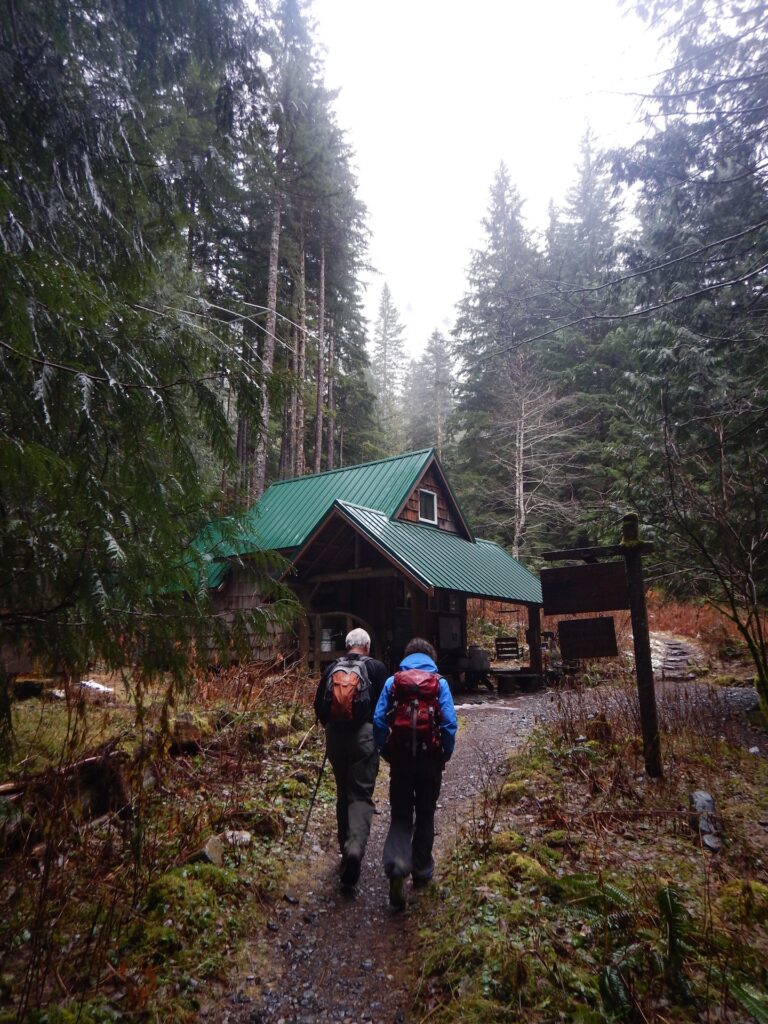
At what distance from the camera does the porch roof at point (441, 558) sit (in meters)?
11.9

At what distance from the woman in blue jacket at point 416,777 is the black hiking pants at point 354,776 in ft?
0.83

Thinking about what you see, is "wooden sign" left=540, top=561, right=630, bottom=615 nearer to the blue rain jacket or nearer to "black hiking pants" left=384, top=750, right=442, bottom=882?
the blue rain jacket

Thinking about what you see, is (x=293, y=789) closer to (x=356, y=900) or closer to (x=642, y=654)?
(x=356, y=900)

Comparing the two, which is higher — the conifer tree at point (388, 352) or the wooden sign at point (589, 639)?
the conifer tree at point (388, 352)

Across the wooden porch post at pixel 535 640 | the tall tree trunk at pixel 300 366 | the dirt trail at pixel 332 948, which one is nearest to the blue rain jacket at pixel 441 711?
the dirt trail at pixel 332 948

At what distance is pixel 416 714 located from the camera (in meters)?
4.16

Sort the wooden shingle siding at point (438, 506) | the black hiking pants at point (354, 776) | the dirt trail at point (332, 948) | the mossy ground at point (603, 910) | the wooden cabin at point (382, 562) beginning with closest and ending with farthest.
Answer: the mossy ground at point (603, 910) → the dirt trail at point (332, 948) → the black hiking pants at point (354, 776) → the wooden cabin at point (382, 562) → the wooden shingle siding at point (438, 506)

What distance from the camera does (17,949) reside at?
3082mm

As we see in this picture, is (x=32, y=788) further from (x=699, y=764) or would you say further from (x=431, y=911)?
(x=699, y=764)

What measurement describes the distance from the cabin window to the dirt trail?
35.2ft

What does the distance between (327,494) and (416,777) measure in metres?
12.5

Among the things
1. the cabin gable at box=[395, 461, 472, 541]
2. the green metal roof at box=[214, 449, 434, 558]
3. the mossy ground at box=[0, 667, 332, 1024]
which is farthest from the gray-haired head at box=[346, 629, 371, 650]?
the cabin gable at box=[395, 461, 472, 541]

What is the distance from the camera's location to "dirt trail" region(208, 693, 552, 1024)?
3084 mm

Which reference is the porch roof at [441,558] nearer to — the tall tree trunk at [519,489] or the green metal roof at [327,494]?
the green metal roof at [327,494]
